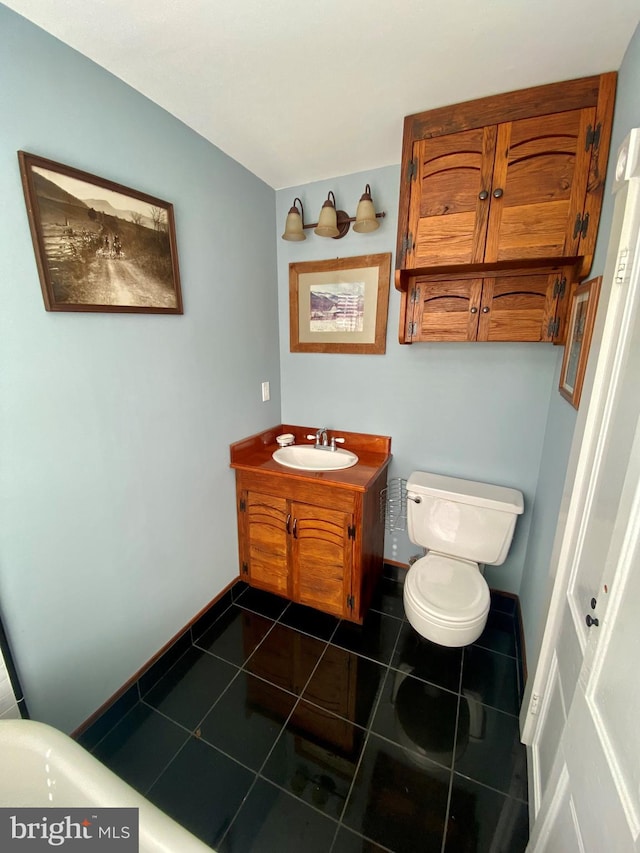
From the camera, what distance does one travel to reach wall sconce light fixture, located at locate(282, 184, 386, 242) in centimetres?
173

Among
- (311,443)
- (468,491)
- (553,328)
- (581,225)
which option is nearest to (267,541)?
(311,443)

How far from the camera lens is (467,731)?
53.9 inches

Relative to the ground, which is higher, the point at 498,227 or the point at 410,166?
the point at 410,166

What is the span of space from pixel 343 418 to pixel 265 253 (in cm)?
111

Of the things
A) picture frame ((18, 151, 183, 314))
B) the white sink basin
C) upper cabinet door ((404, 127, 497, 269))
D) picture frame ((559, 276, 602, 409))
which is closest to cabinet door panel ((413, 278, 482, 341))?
upper cabinet door ((404, 127, 497, 269))

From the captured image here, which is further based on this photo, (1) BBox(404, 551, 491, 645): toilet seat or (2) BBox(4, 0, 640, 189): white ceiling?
(1) BBox(404, 551, 491, 645): toilet seat

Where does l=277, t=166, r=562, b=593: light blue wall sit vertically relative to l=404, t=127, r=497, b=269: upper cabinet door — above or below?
below

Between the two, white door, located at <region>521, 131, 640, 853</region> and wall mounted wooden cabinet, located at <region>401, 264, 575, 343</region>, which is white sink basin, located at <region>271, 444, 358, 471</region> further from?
white door, located at <region>521, 131, 640, 853</region>

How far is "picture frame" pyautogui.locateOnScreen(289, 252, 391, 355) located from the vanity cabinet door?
1.00 meters

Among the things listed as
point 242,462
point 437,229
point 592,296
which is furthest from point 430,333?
point 242,462

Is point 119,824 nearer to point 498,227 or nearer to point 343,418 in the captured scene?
point 343,418

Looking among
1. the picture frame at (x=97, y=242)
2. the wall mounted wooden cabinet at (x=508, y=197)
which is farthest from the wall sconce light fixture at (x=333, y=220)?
the picture frame at (x=97, y=242)

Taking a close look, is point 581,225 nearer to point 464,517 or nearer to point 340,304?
point 340,304

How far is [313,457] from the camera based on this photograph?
2125 mm
